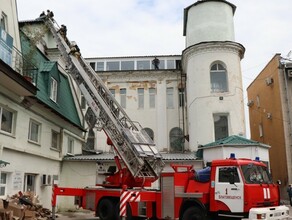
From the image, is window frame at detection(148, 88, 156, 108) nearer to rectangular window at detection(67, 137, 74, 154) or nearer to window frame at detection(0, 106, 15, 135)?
rectangular window at detection(67, 137, 74, 154)

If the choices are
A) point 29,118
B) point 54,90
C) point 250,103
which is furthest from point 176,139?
point 29,118

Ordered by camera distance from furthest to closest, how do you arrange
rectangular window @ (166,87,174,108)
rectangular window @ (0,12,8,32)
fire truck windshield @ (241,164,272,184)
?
rectangular window @ (166,87,174,108)
rectangular window @ (0,12,8,32)
fire truck windshield @ (241,164,272,184)

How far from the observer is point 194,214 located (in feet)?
37.3

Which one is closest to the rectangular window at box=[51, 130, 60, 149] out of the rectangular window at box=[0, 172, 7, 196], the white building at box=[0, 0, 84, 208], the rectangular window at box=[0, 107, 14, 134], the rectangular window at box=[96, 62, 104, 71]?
the white building at box=[0, 0, 84, 208]

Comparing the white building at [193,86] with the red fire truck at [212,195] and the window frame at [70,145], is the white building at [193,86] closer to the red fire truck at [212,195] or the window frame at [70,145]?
the window frame at [70,145]

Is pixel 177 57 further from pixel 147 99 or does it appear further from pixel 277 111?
pixel 277 111

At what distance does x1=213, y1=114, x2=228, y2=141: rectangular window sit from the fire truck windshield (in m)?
12.4

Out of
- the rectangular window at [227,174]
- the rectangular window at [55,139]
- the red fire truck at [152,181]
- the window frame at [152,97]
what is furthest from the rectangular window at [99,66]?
the rectangular window at [227,174]

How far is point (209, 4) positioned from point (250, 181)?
60.3ft

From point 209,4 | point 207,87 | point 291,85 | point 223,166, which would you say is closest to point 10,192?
point 223,166

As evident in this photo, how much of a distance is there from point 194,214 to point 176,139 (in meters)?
16.4

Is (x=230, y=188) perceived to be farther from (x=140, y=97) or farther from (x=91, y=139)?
(x=91, y=139)

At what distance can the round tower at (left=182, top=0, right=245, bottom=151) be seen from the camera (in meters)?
23.9

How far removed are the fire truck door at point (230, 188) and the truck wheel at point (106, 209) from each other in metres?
4.79
